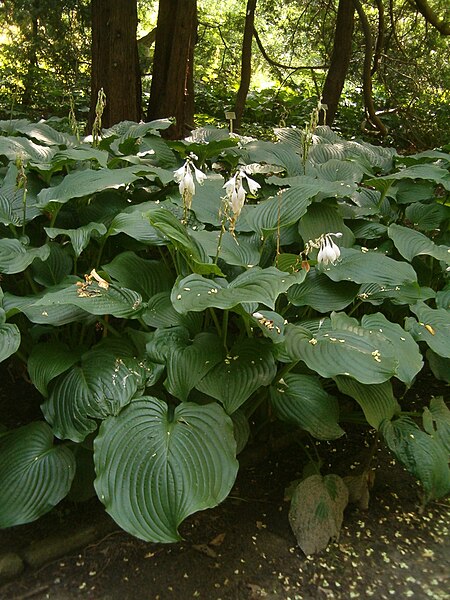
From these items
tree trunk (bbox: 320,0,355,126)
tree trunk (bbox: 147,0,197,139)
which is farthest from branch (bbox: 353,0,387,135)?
tree trunk (bbox: 147,0,197,139)

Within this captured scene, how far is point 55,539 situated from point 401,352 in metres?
1.08

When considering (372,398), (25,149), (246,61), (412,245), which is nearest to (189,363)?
(372,398)

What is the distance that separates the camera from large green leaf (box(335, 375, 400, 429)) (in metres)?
1.57

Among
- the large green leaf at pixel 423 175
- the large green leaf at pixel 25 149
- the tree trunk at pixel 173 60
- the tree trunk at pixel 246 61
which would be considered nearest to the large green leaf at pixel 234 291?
the large green leaf at pixel 423 175

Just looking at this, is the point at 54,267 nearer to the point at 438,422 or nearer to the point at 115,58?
the point at 438,422

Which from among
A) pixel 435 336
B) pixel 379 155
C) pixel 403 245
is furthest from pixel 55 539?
pixel 379 155

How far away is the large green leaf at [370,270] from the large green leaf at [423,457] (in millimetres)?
449

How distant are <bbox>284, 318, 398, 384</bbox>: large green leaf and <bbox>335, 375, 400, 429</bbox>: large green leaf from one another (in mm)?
125

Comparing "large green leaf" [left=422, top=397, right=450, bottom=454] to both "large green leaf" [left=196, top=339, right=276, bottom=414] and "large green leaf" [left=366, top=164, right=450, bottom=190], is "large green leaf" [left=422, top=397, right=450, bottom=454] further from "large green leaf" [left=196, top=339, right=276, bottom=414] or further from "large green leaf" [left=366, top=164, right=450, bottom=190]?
"large green leaf" [left=366, top=164, right=450, bottom=190]

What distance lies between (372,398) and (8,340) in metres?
0.99

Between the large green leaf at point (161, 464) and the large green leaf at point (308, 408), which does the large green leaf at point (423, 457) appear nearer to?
the large green leaf at point (308, 408)

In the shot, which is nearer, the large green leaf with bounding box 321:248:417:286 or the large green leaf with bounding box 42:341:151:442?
the large green leaf with bounding box 42:341:151:442

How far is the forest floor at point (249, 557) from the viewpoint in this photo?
4.79 ft

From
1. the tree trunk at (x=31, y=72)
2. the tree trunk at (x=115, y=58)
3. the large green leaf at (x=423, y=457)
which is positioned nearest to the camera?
the large green leaf at (x=423, y=457)
